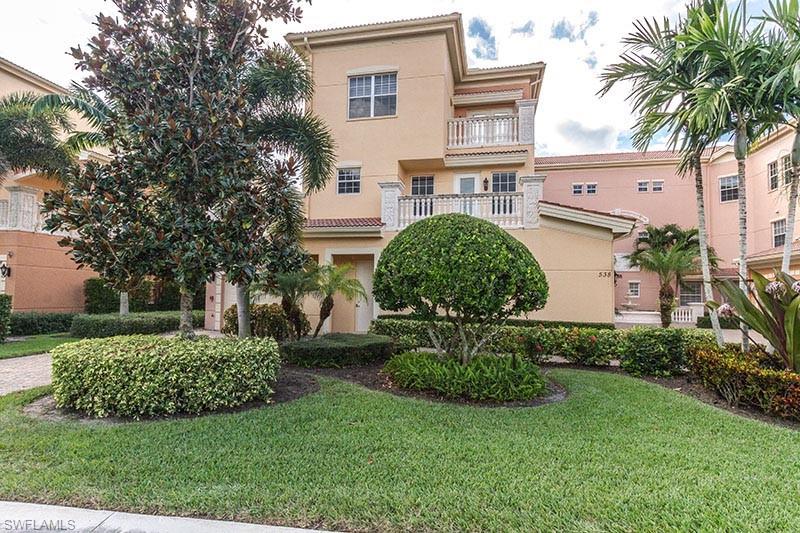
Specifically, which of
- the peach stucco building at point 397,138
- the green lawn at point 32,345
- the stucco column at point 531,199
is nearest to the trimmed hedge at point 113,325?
the green lawn at point 32,345

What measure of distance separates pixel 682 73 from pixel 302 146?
7805mm

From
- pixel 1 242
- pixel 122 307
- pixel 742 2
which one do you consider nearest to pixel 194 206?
pixel 742 2

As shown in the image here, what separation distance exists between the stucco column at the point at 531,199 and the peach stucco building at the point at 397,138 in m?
1.00

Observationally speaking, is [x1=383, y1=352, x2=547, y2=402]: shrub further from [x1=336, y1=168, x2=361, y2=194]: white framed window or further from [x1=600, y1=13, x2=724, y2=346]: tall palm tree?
[x1=336, y1=168, x2=361, y2=194]: white framed window

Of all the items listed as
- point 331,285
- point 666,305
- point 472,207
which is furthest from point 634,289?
point 331,285

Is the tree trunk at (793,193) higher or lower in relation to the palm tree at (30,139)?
lower

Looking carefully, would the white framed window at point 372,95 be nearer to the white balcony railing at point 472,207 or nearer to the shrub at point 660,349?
the white balcony railing at point 472,207

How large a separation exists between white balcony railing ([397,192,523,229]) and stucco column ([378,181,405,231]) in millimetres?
116

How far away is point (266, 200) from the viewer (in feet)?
21.7

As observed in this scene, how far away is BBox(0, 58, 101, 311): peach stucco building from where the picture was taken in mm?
14141

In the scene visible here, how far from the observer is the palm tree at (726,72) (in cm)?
642

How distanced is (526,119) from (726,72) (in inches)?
295

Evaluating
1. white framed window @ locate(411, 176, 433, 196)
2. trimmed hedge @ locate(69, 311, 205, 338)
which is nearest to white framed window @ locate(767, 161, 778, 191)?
white framed window @ locate(411, 176, 433, 196)

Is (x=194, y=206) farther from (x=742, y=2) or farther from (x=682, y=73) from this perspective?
(x=742, y=2)
